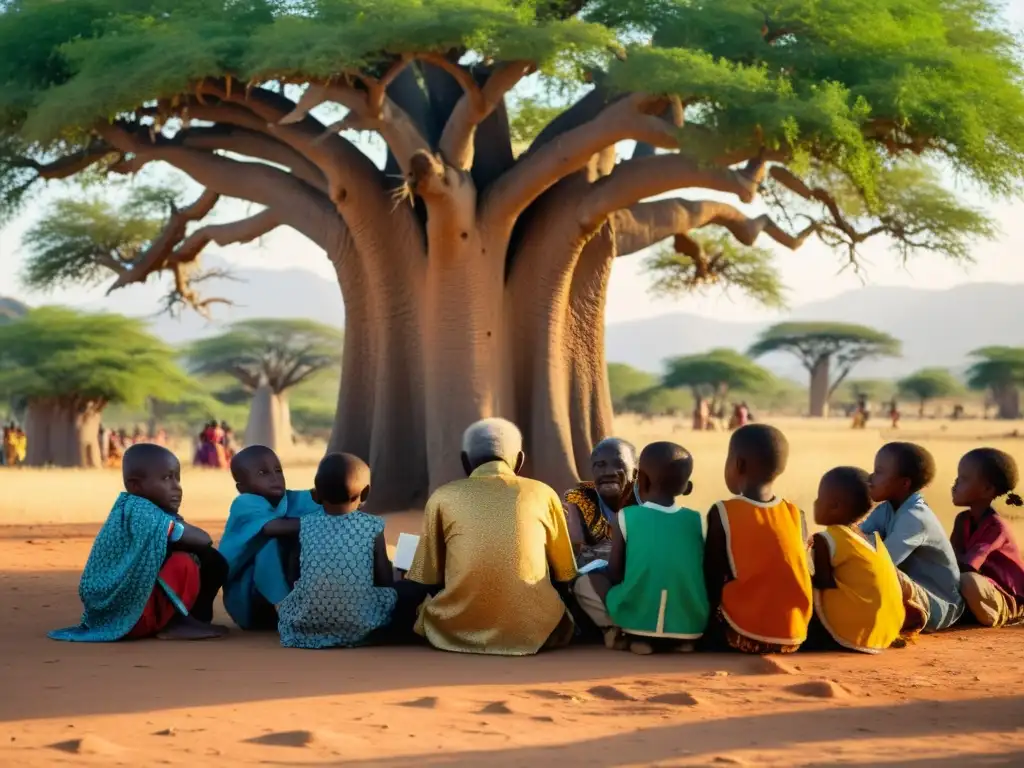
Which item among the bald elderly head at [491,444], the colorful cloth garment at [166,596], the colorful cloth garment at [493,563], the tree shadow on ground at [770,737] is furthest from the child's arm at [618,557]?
the colorful cloth garment at [166,596]

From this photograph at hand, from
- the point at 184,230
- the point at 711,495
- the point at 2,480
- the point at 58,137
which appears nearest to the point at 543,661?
the point at 58,137

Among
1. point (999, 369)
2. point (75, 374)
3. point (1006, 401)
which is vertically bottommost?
point (75, 374)

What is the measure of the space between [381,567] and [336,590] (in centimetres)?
22

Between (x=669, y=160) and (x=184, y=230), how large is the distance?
6744 millimetres

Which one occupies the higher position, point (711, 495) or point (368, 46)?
point (368, 46)

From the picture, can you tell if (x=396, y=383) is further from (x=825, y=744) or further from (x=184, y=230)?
(x=825, y=744)

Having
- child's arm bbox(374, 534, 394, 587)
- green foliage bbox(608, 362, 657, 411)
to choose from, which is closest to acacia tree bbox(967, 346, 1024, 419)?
green foliage bbox(608, 362, 657, 411)

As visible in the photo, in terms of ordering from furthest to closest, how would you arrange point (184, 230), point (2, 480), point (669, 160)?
point (2, 480) → point (184, 230) → point (669, 160)

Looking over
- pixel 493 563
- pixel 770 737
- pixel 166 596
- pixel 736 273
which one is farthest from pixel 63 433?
pixel 770 737

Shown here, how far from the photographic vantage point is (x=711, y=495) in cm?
1994

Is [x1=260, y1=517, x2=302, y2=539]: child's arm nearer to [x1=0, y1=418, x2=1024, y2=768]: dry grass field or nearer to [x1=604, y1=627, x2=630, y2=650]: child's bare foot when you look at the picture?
[x1=0, y1=418, x2=1024, y2=768]: dry grass field

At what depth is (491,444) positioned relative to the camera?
6.44m

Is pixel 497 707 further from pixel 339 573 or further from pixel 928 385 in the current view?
pixel 928 385

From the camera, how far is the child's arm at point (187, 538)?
6461 millimetres
